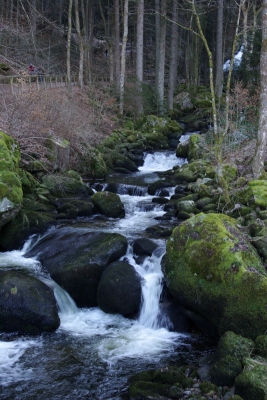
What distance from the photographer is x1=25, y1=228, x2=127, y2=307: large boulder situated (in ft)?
30.8

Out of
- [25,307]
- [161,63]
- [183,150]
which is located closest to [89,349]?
[25,307]

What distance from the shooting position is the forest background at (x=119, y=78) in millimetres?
14523

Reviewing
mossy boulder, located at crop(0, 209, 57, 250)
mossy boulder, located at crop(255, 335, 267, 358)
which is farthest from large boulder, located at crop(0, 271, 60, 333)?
mossy boulder, located at crop(255, 335, 267, 358)

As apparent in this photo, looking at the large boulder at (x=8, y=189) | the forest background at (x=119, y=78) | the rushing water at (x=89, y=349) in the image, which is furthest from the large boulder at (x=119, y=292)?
the forest background at (x=119, y=78)

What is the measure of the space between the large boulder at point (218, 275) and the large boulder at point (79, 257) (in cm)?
140

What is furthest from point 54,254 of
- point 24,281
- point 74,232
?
point 24,281

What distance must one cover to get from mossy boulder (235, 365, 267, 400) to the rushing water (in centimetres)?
145

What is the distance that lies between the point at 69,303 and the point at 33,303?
1089mm

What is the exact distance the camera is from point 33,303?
27.5 feet

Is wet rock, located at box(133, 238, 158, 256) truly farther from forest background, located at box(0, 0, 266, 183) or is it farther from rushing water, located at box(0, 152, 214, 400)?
forest background, located at box(0, 0, 266, 183)

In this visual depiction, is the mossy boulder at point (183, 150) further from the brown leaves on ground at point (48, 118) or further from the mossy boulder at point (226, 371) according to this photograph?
the mossy boulder at point (226, 371)

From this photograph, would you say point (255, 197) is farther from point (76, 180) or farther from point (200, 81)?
point (200, 81)

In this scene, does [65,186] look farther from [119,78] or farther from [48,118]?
[119,78]

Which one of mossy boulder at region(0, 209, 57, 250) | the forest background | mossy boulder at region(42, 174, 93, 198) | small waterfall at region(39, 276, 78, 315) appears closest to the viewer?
small waterfall at region(39, 276, 78, 315)
